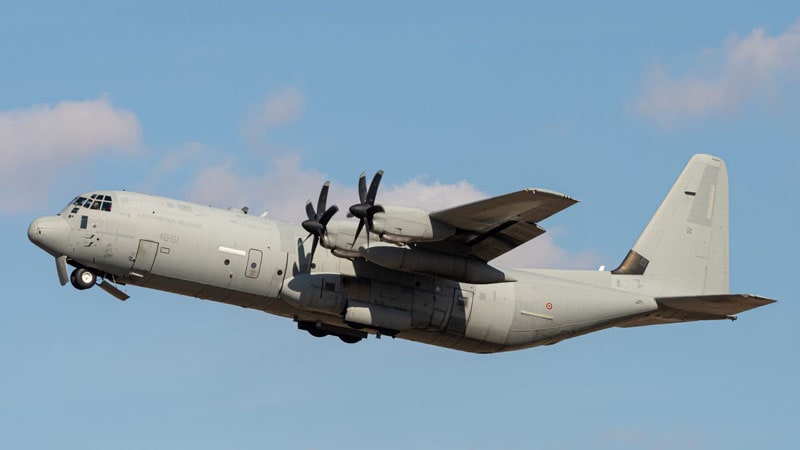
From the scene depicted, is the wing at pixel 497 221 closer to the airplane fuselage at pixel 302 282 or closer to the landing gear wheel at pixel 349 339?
the airplane fuselage at pixel 302 282

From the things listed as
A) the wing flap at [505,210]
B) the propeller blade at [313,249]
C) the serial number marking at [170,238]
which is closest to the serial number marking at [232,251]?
the serial number marking at [170,238]

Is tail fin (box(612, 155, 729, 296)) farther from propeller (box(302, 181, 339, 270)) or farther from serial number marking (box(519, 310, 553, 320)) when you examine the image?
propeller (box(302, 181, 339, 270))

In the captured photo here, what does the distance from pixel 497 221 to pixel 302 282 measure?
544 centimetres

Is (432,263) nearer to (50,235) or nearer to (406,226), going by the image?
(406,226)

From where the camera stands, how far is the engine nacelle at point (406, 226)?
27975 millimetres

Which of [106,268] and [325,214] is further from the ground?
[325,214]

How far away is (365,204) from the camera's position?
95.1ft

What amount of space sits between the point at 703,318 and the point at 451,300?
840 cm

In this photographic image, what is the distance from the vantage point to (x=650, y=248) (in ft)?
117

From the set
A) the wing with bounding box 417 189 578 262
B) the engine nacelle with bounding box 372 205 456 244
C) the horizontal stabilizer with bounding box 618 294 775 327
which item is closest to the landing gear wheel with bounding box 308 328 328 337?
the wing with bounding box 417 189 578 262

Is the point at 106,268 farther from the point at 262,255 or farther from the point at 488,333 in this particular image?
the point at 488,333

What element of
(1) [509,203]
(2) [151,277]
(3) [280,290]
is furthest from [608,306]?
(2) [151,277]

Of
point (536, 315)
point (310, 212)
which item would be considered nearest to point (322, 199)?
point (310, 212)

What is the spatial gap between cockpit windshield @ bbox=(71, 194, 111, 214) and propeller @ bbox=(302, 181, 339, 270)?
5119 millimetres
